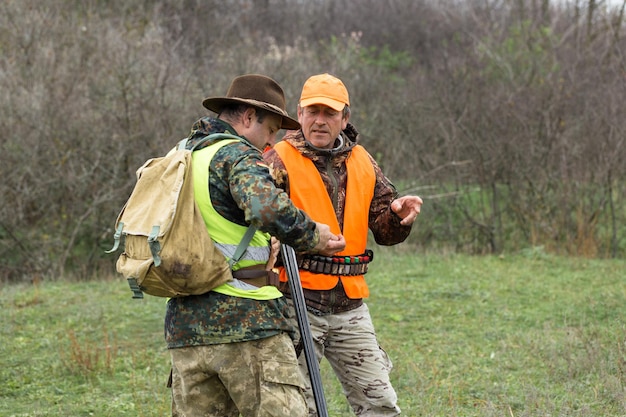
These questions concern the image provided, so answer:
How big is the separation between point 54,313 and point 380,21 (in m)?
26.7

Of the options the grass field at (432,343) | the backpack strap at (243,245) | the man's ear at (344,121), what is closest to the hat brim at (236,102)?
the backpack strap at (243,245)

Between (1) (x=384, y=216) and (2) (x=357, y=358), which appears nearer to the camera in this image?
(2) (x=357, y=358)

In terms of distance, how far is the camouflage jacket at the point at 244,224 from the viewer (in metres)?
3.53

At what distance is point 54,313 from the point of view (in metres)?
9.87

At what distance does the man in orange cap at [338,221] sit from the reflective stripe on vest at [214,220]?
0.83m

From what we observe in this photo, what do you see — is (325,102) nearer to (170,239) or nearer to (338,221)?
(338,221)

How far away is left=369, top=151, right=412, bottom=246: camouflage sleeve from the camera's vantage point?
486cm

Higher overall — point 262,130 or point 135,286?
point 262,130

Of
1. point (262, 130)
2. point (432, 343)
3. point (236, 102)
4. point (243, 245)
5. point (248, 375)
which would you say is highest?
point (236, 102)

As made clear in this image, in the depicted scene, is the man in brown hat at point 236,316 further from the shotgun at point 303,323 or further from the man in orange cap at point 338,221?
the man in orange cap at point 338,221

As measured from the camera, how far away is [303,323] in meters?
4.18

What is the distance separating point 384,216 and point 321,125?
60cm

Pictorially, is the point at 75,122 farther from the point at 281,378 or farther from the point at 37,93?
the point at 281,378

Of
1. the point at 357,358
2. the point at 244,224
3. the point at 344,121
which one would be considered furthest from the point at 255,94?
the point at 357,358
